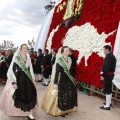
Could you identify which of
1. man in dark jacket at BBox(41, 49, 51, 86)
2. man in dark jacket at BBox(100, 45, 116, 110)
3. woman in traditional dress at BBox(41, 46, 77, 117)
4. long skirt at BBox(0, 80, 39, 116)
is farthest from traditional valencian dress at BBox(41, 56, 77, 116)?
man in dark jacket at BBox(41, 49, 51, 86)

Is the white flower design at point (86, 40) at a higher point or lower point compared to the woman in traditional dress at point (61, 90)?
higher

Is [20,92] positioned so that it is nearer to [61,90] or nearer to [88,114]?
[61,90]

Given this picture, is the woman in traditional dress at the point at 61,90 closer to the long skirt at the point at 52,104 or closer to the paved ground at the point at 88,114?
the long skirt at the point at 52,104

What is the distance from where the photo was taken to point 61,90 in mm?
4566

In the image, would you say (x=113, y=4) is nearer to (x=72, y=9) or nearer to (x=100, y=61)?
(x=100, y=61)

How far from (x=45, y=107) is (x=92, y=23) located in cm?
440

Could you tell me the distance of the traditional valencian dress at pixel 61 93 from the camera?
14.9 ft

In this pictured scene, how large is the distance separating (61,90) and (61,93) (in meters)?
0.07

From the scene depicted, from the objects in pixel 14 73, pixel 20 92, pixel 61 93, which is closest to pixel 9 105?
pixel 20 92

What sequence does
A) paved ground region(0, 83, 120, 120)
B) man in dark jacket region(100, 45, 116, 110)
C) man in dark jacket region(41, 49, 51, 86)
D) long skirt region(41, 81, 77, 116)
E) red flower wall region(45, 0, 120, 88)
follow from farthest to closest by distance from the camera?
man in dark jacket region(41, 49, 51, 86)
red flower wall region(45, 0, 120, 88)
man in dark jacket region(100, 45, 116, 110)
paved ground region(0, 83, 120, 120)
long skirt region(41, 81, 77, 116)

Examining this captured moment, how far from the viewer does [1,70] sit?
9023mm

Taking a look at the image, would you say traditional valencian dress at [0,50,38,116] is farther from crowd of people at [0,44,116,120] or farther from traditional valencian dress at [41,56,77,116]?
traditional valencian dress at [41,56,77,116]

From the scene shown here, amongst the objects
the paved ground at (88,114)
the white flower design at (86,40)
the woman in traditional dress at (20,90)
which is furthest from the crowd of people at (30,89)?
the white flower design at (86,40)

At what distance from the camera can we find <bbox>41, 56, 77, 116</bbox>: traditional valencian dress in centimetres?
453
